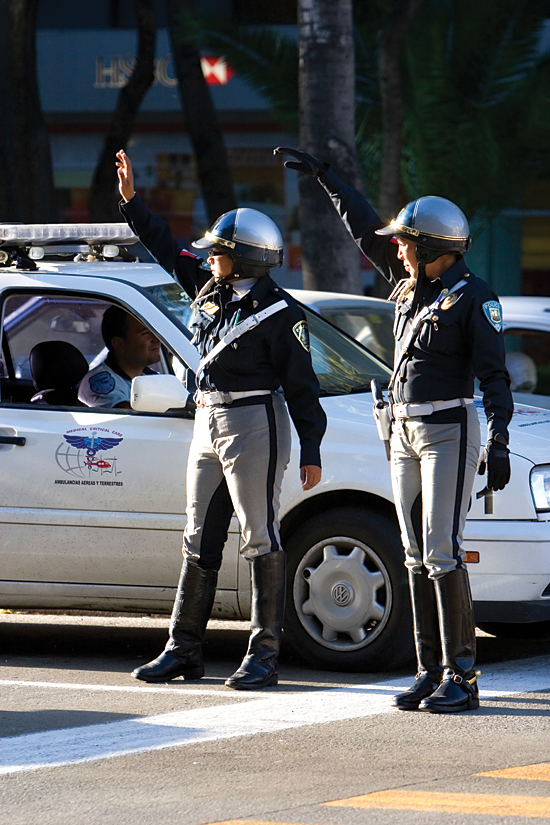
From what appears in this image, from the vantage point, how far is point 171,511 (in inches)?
250

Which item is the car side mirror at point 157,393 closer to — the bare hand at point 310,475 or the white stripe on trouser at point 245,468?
the white stripe on trouser at point 245,468

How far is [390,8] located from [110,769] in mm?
12124

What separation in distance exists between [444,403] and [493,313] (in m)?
0.39

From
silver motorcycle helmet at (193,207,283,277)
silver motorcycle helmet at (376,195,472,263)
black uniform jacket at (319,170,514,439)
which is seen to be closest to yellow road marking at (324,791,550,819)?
black uniform jacket at (319,170,514,439)

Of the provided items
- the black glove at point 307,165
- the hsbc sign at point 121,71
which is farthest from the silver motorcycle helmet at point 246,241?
the hsbc sign at point 121,71

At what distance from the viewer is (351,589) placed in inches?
244

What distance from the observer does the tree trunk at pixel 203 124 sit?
1587cm

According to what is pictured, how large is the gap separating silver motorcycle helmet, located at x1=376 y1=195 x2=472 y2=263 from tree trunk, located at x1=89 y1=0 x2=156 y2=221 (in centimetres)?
1032

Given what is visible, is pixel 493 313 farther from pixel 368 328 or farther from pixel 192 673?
pixel 368 328

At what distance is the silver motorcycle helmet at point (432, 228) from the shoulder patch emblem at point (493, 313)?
279mm

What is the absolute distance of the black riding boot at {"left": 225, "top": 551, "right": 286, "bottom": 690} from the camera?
233 inches

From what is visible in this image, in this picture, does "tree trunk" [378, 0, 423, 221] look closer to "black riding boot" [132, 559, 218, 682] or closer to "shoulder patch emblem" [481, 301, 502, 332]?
"black riding boot" [132, 559, 218, 682]

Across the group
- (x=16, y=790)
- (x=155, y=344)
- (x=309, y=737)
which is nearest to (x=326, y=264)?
(x=155, y=344)

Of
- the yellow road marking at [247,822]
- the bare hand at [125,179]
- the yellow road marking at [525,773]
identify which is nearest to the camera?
Answer: the yellow road marking at [247,822]
